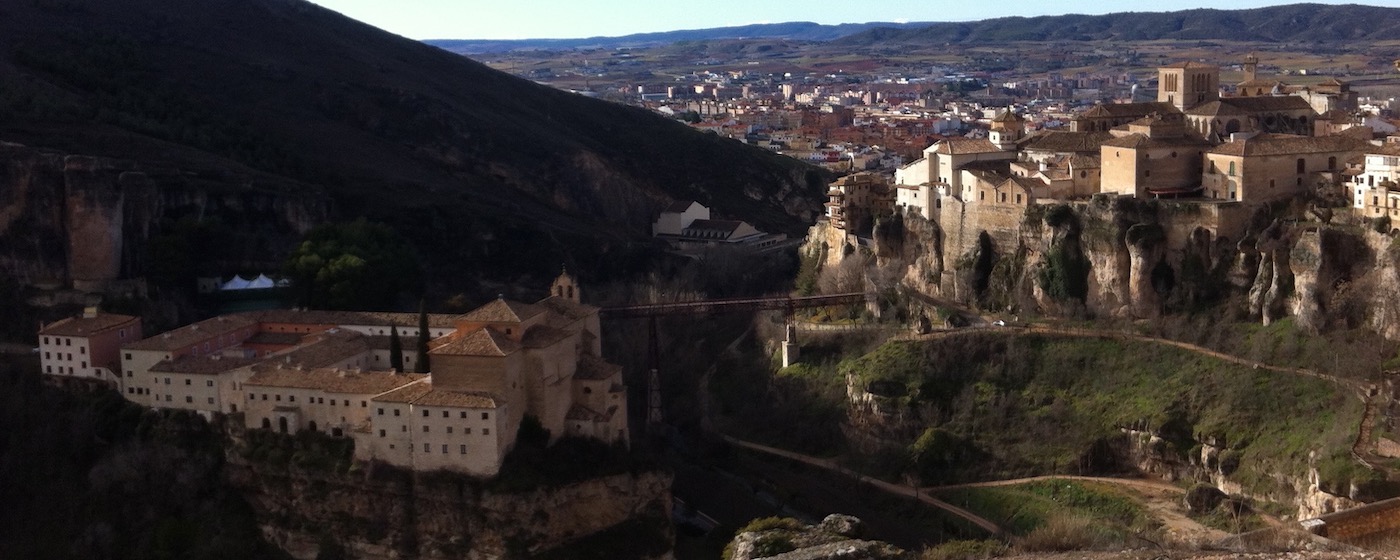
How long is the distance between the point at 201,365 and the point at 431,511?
7.14 meters

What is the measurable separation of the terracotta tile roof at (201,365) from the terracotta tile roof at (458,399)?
5.91 m

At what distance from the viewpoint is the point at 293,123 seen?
6869 centimetres

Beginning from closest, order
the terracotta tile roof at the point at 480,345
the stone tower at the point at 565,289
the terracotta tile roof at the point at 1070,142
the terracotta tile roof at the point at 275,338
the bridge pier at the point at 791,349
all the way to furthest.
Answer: the terracotta tile roof at the point at 480,345 → the terracotta tile roof at the point at 275,338 → the stone tower at the point at 565,289 → the bridge pier at the point at 791,349 → the terracotta tile roof at the point at 1070,142

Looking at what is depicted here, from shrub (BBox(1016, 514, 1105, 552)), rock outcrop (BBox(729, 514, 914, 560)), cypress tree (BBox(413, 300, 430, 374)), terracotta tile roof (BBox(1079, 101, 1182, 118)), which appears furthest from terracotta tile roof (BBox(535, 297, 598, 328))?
terracotta tile roof (BBox(1079, 101, 1182, 118))

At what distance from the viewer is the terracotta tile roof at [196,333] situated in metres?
37.7

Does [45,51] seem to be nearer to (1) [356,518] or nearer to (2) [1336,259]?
(1) [356,518]

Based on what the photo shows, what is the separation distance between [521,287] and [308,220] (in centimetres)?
770

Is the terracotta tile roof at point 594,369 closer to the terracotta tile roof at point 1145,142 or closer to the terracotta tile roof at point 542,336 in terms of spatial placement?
the terracotta tile roof at point 542,336

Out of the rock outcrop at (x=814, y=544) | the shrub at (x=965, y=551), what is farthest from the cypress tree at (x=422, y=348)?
the shrub at (x=965, y=551)

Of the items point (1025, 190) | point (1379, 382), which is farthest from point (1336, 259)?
point (1025, 190)

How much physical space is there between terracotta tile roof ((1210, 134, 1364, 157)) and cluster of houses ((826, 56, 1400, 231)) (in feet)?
0.09

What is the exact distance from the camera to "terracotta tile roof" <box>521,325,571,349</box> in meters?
34.8

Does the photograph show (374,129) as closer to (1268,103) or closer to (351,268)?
(351,268)

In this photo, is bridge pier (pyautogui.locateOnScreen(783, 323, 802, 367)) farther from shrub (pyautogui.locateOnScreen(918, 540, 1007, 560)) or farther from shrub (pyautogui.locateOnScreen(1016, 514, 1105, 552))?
shrub (pyautogui.locateOnScreen(918, 540, 1007, 560))
